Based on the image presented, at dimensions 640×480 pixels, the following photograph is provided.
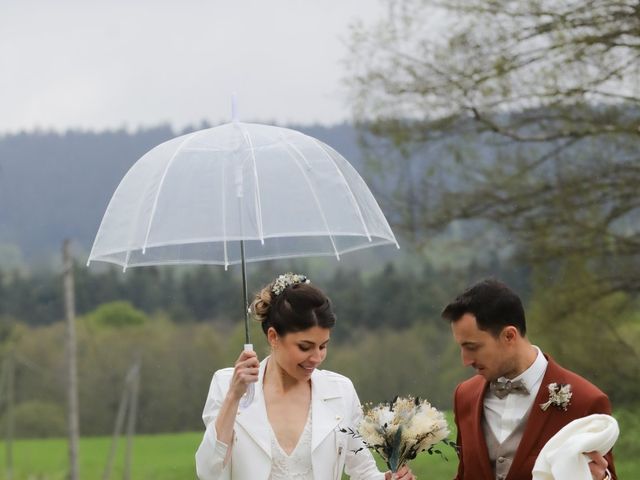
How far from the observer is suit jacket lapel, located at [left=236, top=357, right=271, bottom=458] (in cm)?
414

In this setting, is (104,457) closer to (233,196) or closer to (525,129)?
(525,129)

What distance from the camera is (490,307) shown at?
3.92m

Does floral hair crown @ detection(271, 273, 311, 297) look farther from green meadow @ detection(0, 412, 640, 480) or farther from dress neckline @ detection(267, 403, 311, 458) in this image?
green meadow @ detection(0, 412, 640, 480)

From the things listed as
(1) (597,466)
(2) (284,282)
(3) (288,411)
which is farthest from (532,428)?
(2) (284,282)

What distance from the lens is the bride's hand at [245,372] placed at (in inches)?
155

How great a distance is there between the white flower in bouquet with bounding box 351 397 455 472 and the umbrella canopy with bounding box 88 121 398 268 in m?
0.64

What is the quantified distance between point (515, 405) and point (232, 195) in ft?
3.70

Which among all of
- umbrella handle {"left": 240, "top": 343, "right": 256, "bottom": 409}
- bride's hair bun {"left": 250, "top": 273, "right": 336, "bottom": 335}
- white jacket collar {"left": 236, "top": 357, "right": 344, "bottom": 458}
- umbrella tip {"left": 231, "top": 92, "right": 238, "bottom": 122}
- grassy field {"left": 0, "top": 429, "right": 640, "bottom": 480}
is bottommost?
grassy field {"left": 0, "top": 429, "right": 640, "bottom": 480}

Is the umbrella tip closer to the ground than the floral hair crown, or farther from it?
farther from it

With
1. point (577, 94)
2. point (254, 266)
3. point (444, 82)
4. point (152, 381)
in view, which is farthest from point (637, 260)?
point (152, 381)

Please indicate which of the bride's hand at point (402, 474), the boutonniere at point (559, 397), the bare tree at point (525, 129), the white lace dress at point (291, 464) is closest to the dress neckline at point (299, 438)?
the white lace dress at point (291, 464)

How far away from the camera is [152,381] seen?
58.2 feet

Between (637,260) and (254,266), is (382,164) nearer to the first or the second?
(637,260)

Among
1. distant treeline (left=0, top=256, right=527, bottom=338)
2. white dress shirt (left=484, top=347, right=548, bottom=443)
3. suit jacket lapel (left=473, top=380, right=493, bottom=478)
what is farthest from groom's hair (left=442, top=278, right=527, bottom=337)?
distant treeline (left=0, top=256, right=527, bottom=338)
